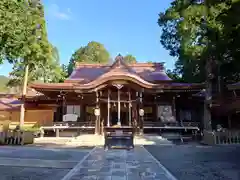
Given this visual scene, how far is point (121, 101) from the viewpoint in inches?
583

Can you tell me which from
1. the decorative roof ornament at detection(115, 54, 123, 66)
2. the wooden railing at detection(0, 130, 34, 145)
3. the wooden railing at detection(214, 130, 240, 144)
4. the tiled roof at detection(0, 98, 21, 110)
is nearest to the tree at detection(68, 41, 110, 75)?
the tiled roof at detection(0, 98, 21, 110)

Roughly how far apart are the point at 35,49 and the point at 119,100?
7171 mm

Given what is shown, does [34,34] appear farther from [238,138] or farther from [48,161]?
[238,138]

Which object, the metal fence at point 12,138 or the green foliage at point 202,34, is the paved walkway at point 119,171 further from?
the green foliage at point 202,34

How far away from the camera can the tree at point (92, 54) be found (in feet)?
129

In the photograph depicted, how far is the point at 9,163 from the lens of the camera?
20.8 feet

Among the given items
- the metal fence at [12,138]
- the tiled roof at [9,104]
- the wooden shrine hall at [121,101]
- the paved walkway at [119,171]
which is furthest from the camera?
the tiled roof at [9,104]

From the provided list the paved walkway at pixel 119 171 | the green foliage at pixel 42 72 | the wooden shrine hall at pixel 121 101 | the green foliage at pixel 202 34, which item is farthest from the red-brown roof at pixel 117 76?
the paved walkway at pixel 119 171

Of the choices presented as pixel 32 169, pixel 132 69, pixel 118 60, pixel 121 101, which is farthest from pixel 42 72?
pixel 32 169

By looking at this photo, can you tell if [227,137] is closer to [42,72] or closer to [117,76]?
[117,76]

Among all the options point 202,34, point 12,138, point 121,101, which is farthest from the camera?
point 121,101

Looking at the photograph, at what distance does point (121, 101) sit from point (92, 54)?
2653cm

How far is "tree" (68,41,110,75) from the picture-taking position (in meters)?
39.4

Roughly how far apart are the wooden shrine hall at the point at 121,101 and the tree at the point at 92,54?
2105 centimetres
